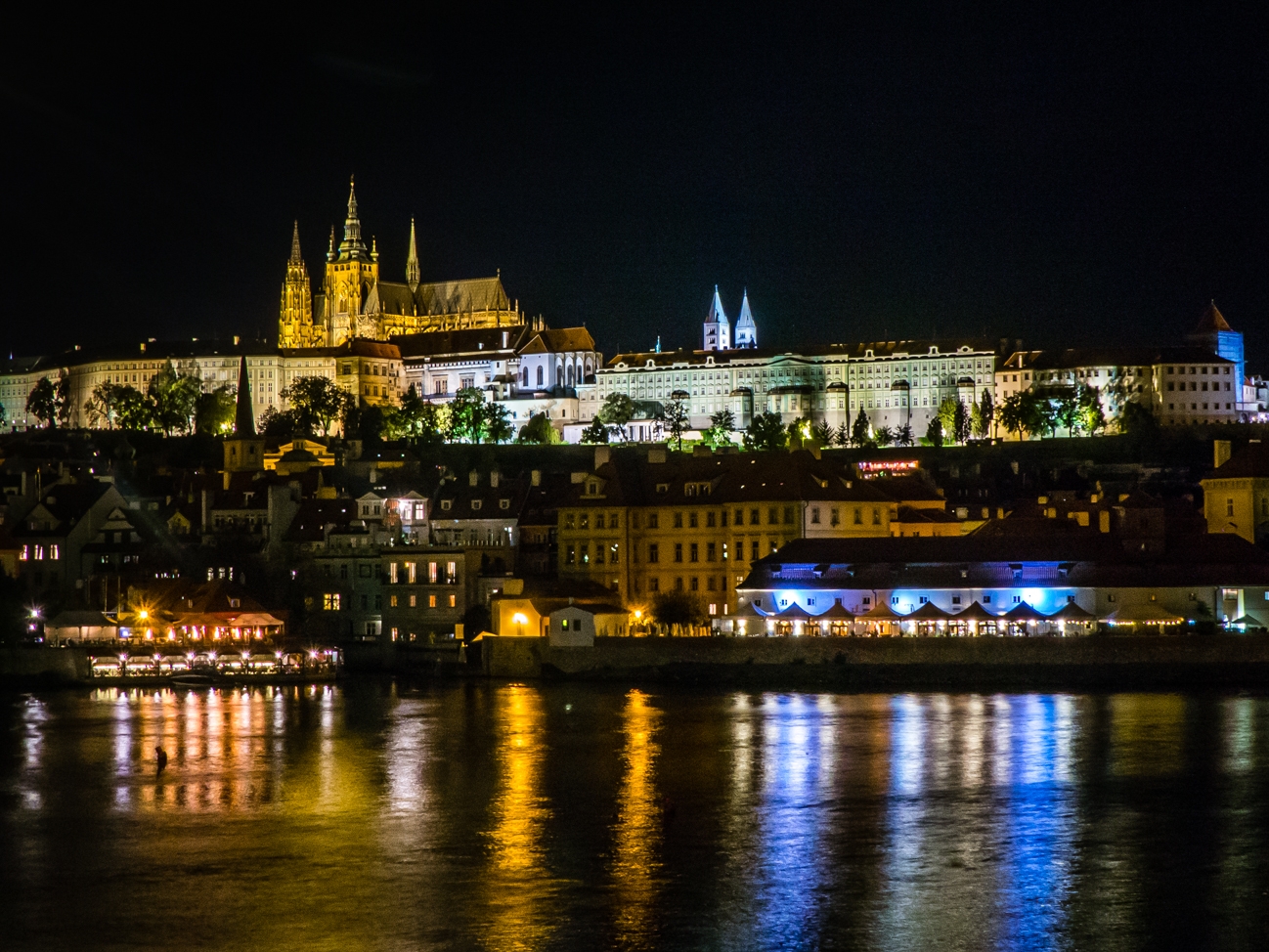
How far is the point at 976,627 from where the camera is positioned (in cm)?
5834

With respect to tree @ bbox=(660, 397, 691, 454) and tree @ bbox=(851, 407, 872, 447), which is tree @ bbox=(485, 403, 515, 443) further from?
tree @ bbox=(851, 407, 872, 447)

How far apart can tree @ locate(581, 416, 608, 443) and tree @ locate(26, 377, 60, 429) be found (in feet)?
153

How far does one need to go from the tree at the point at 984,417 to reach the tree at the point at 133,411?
64.5 metres

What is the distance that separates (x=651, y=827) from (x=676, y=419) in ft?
427

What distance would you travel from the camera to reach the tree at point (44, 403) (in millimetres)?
174500

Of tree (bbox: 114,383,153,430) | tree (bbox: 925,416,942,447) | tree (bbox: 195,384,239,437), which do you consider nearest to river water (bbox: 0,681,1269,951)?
tree (bbox: 925,416,942,447)

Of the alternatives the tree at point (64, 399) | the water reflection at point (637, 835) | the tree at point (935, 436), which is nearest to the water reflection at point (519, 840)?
the water reflection at point (637, 835)

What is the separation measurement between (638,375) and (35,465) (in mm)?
80285

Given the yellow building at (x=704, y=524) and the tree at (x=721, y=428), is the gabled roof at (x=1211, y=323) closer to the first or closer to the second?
the tree at (x=721, y=428)

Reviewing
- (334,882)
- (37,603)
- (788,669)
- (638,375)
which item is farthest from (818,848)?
(638,375)

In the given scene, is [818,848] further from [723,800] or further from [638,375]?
[638,375]

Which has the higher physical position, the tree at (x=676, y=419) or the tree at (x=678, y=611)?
the tree at (x=676, y=419)

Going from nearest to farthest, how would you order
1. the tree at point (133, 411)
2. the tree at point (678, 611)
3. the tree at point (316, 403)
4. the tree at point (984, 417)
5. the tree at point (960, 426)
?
the tree at point (678, 611)
the tree at point (960, 426)
the tree at point (316, 403)
the tree at point (984, 417)
the tree at point (133, 411)

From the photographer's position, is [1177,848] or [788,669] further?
[788,669]
